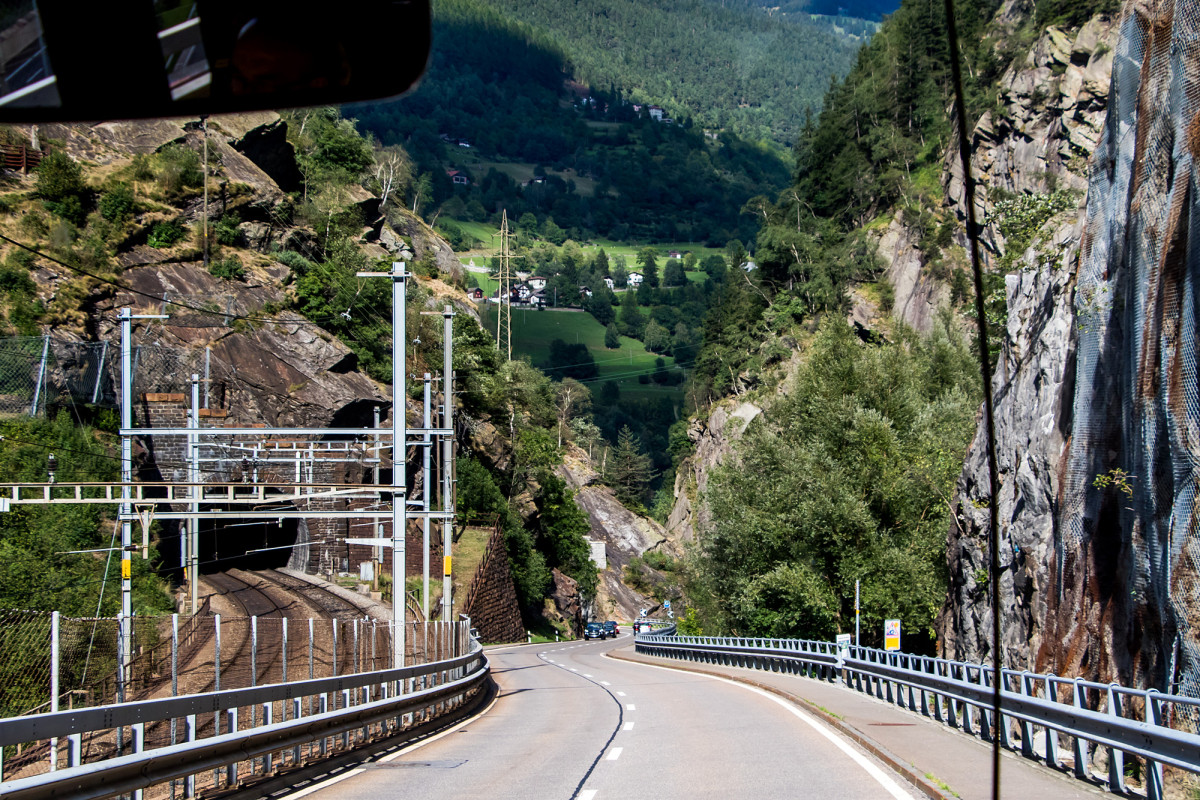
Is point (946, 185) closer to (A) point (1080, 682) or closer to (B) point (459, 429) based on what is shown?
(B) point (459, 429)

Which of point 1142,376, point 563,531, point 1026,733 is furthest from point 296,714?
point 563,531

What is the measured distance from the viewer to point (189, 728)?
10.2m

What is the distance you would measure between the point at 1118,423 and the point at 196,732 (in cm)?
1528

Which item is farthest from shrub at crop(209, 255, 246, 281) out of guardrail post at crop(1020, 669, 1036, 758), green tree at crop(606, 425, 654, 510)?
green tree at crop(606, 425, 654, 510)

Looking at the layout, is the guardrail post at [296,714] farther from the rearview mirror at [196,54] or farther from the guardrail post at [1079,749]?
the rearview mirror at [196,54]

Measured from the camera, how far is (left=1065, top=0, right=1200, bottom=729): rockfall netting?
14398 millimetres

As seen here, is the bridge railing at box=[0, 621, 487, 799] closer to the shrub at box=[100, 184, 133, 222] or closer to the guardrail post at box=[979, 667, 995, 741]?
the guardrail post at box=[979, 667, 995, 741]

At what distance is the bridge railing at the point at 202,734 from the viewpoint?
25.2ft

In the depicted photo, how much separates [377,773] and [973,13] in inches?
3879

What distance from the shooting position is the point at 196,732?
12.6 metres

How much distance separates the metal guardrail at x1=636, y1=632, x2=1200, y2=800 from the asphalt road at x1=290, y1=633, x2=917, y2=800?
5.75 ft

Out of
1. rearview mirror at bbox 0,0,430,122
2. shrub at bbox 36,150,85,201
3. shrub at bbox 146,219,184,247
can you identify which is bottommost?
rearview mirror at bbox 0,0,430,122

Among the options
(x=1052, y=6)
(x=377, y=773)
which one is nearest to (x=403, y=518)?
(x=377, y=773)

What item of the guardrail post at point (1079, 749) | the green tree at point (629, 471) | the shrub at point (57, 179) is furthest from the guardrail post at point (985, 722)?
the green tree at point (629, 471)
